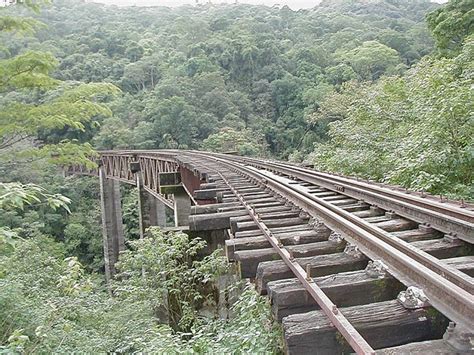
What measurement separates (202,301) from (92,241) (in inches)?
1052

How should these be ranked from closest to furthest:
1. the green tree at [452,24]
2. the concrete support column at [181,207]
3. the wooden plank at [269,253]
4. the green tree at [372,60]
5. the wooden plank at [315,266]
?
the wooden plank at [315,266] < the wooden plank at [269,253] < the concrete support column at [181,207] < the green tree at [452,24] < the green tree at [372,60]

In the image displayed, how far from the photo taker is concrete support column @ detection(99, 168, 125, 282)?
73.3 ft

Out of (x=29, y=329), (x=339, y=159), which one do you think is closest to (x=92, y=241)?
(x=339, y=159)

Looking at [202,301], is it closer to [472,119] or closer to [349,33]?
[472,119]

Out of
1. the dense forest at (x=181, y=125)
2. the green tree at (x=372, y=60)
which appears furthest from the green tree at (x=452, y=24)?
the green tree at (x=372, y=60)

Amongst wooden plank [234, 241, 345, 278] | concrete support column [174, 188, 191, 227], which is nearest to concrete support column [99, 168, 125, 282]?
concrete support column [174, 188, 191, 227]

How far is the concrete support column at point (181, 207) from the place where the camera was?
10.8m

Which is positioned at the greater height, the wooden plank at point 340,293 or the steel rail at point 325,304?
the steel rail at point 325,304

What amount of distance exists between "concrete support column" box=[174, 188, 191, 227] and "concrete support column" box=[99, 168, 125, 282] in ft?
40.6

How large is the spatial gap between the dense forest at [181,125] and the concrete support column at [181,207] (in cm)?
145

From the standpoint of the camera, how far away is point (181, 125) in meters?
36.2

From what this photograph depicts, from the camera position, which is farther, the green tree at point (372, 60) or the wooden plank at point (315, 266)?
the green tree at point (372, 60)

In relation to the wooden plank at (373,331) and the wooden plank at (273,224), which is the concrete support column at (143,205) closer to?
the wooden plank at (273,224)

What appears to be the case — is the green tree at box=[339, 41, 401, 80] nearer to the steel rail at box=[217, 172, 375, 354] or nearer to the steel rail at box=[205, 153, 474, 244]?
the steel rail at box=[205, 153, 474, 244]
